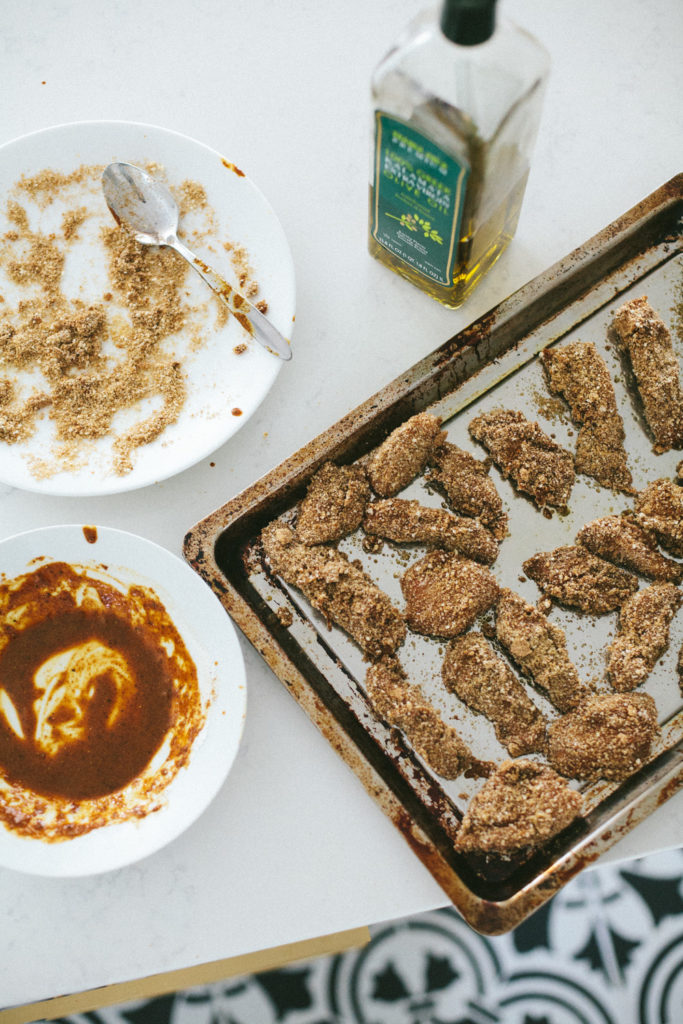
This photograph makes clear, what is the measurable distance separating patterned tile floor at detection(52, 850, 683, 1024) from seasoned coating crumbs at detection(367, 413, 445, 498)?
1.01m

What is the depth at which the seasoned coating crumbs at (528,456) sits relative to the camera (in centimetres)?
117

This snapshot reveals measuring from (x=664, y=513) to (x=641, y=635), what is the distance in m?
0.19

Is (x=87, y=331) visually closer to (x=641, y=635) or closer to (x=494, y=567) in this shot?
(x=494, y=567)

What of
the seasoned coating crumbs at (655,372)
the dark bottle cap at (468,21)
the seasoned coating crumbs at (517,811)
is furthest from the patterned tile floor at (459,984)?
the dark bottle cap at (468,21)

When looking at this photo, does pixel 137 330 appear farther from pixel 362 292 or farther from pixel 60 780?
pixel 60 780

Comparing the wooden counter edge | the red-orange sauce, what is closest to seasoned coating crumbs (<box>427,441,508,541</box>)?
the red-orange sauce

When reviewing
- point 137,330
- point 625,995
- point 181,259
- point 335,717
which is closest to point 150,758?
point 335,717

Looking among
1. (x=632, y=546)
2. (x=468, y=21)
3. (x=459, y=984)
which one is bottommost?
(x=459, y=984)

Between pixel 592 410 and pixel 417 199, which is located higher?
pixel 417 199

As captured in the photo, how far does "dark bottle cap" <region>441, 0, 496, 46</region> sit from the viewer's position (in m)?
0.79

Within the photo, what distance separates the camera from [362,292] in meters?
1.28

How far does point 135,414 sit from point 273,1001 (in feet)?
4.23

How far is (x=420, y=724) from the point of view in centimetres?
110

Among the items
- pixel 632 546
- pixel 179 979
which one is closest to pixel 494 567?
pixel 632 546
